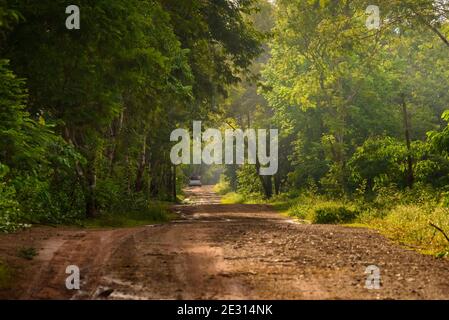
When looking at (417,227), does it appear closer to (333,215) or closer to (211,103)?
(333,215)

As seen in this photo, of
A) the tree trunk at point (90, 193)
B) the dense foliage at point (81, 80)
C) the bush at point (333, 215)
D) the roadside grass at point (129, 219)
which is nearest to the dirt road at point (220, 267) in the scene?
the dense foliage at point (81, 80)

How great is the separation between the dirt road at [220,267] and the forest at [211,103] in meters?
1.42

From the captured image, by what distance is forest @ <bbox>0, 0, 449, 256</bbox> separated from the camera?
→ 11.3m

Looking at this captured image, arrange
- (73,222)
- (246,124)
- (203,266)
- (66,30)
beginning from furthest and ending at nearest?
1. (246,124)
2. (73,222)
3. (66,30)
4. (203,266)

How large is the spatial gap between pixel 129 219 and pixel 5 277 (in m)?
13.0

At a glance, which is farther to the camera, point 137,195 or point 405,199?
point 137,195

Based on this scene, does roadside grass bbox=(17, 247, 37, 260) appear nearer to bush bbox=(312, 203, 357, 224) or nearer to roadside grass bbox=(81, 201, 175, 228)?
roadside grass bbox=(81, 201, 175, 228)

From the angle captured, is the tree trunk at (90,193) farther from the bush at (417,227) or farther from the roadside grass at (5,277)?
the roadside grass at (5,277)

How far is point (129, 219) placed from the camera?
808 inches
